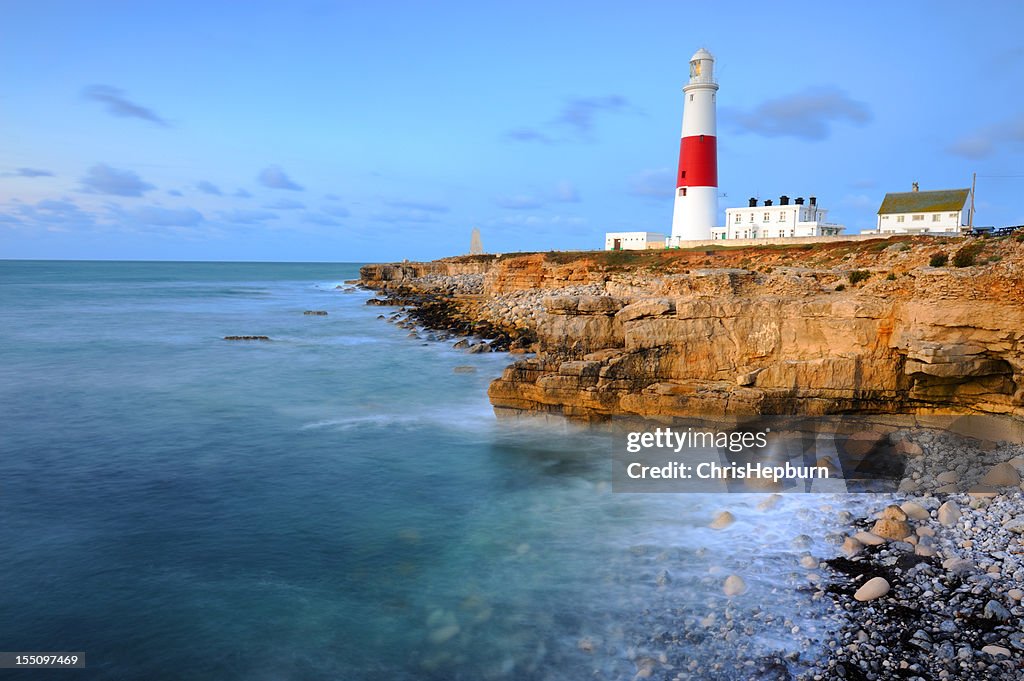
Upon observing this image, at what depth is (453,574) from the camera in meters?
8.75

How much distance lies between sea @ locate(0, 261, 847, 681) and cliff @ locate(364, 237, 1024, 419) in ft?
4.51

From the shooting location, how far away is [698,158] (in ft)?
133

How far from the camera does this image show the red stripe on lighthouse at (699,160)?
4022 centimetres

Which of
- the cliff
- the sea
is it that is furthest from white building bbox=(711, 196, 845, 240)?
the sea

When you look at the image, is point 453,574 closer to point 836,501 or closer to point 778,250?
point 836,501

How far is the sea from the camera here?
7027mm

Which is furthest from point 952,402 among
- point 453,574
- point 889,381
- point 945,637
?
point 453,574

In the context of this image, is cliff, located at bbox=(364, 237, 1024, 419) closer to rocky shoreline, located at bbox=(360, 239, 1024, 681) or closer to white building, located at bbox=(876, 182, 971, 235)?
rocky shoreline, located at bbox=(360, 239, 1024, 681)

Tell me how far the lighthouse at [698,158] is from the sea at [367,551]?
91.4ft

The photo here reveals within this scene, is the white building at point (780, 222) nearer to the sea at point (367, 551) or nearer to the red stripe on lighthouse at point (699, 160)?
the red stripe on lighthouse at point (699, 160)

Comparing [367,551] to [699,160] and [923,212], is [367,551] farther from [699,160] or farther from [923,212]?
[923,212]

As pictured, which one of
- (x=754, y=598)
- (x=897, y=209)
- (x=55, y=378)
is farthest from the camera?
(x=897, y=209)

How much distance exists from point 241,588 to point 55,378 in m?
18.1

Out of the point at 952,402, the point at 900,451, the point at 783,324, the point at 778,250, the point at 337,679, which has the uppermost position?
the point at 778,250
